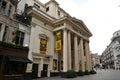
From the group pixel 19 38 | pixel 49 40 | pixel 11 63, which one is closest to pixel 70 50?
pixel 49 40

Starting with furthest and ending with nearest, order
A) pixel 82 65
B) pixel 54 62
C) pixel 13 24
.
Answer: pixel 82 65
pixel 54 62
pixel 13 24

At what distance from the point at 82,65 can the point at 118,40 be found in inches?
1991

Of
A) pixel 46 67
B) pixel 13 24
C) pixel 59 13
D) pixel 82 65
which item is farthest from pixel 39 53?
pixel 59 13

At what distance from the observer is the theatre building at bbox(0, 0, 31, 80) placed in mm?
16145

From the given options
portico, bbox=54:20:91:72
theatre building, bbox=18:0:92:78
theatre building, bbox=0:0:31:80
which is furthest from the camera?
portico, bbox=54:20:91:72

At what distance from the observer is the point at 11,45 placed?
55.8 ft

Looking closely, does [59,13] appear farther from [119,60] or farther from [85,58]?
[119,60]

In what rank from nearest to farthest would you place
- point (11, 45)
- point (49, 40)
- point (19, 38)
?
point (11, 45), point (19, 38), point (49, 40)

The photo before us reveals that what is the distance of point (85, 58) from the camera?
110 feet

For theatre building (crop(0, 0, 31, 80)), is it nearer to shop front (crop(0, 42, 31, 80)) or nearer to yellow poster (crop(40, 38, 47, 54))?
shop front (crop(0, 42, 31, 80))

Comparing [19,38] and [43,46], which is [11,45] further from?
[43,46]

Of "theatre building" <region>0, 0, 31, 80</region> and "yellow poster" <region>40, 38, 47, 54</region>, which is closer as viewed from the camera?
"theatre building" <region>0, 0, 31, 80</region>

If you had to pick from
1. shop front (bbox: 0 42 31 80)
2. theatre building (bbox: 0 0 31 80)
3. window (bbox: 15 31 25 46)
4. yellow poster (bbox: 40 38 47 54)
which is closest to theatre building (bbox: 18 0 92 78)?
yellow poster (bbox: 40 38 47 54)

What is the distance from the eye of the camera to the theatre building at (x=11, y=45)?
53.0ft
